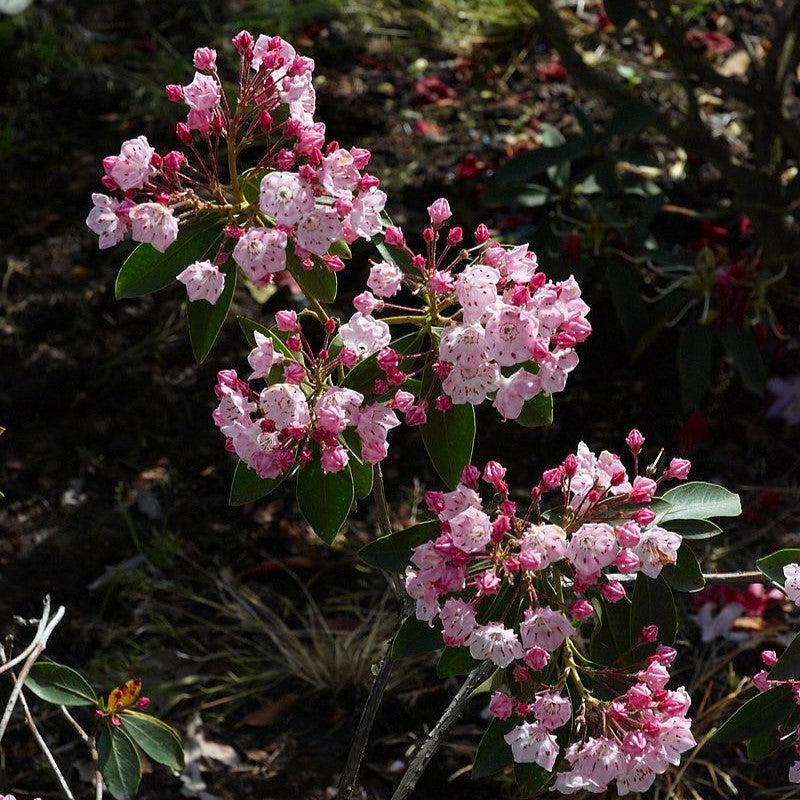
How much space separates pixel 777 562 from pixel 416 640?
1.37 ft

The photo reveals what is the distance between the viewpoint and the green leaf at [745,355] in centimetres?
250

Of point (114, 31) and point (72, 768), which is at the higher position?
point (114, 31)

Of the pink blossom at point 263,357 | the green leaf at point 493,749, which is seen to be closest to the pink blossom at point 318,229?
the pink blossom at point 263,357

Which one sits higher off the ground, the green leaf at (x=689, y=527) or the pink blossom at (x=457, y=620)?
the pink blossom at (x=457, y=620)

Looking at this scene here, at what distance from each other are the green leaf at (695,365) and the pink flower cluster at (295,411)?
1.39 m

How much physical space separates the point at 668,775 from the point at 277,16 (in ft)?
8.32

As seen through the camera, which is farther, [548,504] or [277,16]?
[277,16]

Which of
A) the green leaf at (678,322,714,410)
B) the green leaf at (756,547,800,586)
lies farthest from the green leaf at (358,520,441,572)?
the green leaf at (678,322,714,410)

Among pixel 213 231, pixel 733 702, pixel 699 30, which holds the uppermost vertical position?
pixel 213 231

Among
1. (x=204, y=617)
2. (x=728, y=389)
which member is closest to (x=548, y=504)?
(x=728, y=389)

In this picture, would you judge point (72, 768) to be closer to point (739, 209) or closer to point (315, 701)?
point (315, 701)

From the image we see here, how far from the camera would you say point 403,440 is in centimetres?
265

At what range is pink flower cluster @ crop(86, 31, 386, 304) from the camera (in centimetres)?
120

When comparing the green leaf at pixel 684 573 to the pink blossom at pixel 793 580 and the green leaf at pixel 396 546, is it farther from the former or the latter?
the green leaf at pixel 396 546
